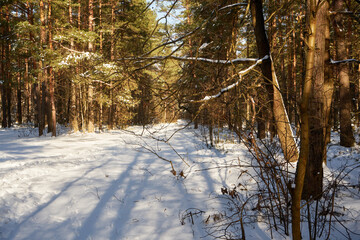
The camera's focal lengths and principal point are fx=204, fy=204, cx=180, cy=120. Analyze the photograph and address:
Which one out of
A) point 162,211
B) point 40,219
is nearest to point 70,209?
point 40,219

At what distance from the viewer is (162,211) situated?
3584mm

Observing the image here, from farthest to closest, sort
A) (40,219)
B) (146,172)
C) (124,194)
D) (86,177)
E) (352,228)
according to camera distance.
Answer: (146,172) < (86,177) < (124,194) < (40,219) < (352,228)

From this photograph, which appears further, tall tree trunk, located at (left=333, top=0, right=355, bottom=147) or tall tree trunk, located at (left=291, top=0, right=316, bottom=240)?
tall tree trunk, located at (left=333, top=0, right=355, bottom=147)

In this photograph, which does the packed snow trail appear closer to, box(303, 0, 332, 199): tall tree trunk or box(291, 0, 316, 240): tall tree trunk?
box(291, 0, 316, 240): tall tree trunk

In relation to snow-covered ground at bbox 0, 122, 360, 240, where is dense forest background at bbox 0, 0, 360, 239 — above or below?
above

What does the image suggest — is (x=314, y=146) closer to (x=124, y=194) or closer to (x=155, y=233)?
(x=155, y=233)

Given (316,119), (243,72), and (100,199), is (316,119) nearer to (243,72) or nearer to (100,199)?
(243,72)

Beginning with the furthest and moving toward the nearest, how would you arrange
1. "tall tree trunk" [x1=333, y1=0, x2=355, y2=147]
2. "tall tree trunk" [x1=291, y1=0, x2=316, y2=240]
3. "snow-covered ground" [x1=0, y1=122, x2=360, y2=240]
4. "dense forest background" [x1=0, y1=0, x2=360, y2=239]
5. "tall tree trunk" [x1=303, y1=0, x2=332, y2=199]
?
1. "tall tree trunk" [x1=333, y1=0, x2=355, y2=147]
2. "tall tree trunk" [x1=303, y1=0, x2=332, y2=199]
3. "snow-covered ground" [x1=0, y1=122, x2=360, y2=240]
4. "dense forest background" [x1=0, y1=0, x2=360, y2=239]
5. "tall tree trunk" [x1=291, y1=0, x2=316, y2=240]

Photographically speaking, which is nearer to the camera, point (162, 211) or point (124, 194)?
point (162, 211)

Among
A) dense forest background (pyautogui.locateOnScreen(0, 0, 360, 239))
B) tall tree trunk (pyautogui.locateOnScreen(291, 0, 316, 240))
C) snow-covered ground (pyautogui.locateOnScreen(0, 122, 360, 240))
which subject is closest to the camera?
tall tree trunk (pyautogui.locateOnScreen(291, 0, 316, 240))

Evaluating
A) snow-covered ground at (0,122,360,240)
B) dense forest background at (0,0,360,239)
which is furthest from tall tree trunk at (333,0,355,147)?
snow-covered ground at (0,122,360,240)

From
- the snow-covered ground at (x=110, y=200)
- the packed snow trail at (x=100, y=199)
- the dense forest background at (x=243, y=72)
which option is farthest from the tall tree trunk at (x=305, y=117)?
the packed snow trail at (x=100, y=199)

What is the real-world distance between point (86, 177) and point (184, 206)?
9.34 ft

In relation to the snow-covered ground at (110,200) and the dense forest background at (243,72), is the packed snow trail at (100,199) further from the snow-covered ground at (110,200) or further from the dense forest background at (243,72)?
the dense forest background at (243,72)
